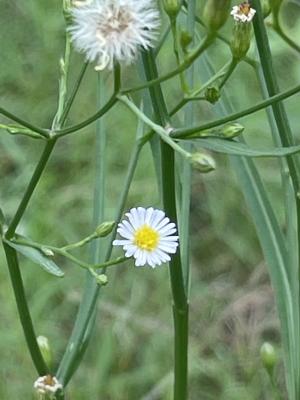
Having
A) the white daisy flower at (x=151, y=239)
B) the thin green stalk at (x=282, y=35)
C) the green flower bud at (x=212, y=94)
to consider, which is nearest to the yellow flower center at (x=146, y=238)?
the white daisy flower at (x=151, y=239)

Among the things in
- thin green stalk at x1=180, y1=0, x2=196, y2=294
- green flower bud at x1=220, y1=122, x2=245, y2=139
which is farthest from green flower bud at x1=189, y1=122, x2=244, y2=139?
thin green stalk at x1=180, y1=0, x2=196, y2=294

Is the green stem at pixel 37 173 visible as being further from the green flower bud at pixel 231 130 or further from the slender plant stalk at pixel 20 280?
the green flower bud at pixel 231 130

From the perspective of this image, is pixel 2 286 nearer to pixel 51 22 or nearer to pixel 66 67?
pixel 51 22

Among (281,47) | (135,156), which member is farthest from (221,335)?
(135,156)

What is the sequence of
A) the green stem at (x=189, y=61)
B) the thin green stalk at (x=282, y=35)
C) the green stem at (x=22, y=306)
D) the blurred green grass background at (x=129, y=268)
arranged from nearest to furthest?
the green stem at (x=189, y=61)
the green stem at (x=22, y=306)
the thin green stalk at (x=282, y=35)
the blurred green grass background at (x=129, y=268)

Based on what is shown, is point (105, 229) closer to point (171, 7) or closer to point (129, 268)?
point (171, 7)
